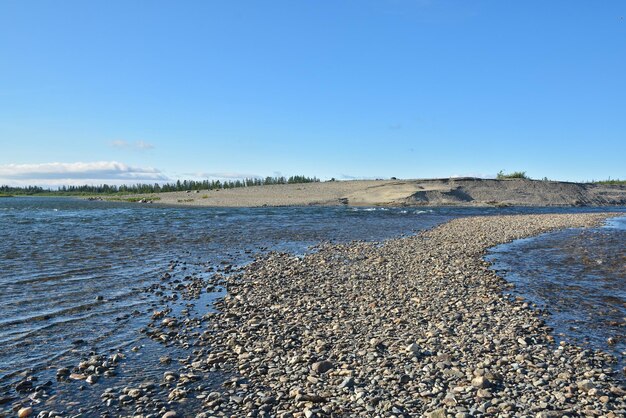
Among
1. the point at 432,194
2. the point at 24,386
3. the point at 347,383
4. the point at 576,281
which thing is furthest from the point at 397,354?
the point at 432,194

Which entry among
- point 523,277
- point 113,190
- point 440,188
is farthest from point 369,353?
point 113,190

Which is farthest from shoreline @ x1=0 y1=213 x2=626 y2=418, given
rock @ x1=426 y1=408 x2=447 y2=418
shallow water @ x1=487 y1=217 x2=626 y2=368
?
shallow water @ x1=487 y1=217 x2=626 y2=368

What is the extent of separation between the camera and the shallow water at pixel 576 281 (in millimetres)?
8640

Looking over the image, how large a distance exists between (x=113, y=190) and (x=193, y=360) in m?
175

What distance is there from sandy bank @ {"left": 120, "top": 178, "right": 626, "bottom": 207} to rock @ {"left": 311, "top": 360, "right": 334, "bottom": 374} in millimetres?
57275

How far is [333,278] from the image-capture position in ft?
44.3

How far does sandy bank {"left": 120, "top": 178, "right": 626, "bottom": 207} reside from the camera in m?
65.2

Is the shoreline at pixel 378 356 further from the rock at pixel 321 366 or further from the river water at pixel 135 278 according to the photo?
the river water at pixel 135 278

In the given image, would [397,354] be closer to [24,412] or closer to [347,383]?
[347,383]

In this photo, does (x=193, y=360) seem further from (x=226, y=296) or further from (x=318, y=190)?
(x=318, y=190)

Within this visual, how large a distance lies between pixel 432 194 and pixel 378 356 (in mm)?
61892

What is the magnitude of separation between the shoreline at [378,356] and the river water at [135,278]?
3.63 ft

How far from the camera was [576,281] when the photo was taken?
13492 millimetres

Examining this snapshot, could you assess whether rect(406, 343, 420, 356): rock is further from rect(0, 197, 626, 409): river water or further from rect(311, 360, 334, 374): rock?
rect(0, 197, 626, 409): river water
